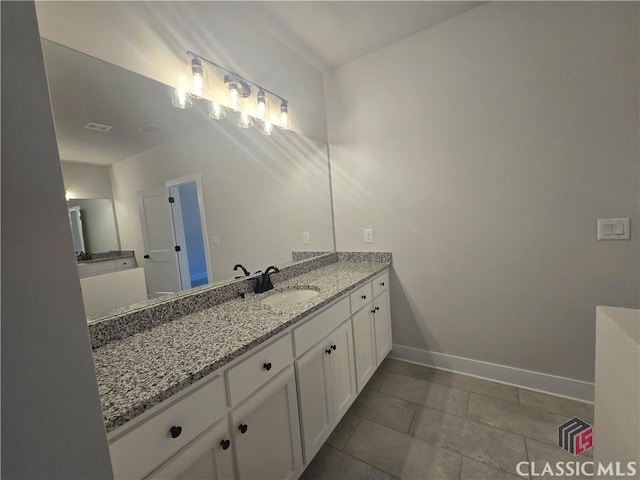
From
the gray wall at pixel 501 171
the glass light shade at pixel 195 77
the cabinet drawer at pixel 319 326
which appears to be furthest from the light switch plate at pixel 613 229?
the glass light shade at pixel 195 77

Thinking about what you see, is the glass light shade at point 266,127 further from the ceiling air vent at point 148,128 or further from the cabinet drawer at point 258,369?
the cabinet drawer at point 258,369

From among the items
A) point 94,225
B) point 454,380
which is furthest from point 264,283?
point 454,380

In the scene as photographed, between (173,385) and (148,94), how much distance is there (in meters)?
1.26

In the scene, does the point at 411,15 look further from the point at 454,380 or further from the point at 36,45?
the point at 454,380

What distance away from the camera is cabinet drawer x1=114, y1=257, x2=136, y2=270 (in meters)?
1.18

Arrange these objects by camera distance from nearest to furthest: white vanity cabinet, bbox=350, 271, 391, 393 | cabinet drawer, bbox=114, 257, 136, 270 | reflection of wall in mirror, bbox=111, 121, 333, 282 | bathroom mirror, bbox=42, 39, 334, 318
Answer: bathroom mirror, bbox=42, 39, 334, 318 < cabinet drawer, bbox=114, 257, 136, 270 < reflection of wall in mirror, bbox=111, 121, 333, 282 < white vanity cabinet, bbox=350, 271, 391, 393

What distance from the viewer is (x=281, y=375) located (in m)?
1.14

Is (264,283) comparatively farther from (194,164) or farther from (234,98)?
(234,98)

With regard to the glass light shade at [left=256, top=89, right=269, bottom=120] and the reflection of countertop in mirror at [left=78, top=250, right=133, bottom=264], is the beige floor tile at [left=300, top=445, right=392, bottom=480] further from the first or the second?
the glass light shade at [left=256, top=89, right=269, bottom=120]

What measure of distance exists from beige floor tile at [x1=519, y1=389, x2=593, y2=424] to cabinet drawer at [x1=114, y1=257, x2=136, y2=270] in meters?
2.45

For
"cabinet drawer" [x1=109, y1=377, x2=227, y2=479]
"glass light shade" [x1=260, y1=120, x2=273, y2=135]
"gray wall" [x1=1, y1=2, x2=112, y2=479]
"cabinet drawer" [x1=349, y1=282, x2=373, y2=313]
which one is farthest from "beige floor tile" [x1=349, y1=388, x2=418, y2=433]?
"glass light shade" [x1=260, y1=120, x2=273, y2=135]

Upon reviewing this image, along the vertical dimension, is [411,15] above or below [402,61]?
above

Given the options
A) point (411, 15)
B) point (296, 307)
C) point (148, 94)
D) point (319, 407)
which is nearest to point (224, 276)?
point (296, 307)

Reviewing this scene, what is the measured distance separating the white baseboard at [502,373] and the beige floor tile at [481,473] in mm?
789
